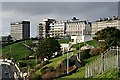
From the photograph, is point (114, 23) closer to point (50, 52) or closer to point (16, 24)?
point (16, 24)

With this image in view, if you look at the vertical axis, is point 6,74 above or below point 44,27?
below

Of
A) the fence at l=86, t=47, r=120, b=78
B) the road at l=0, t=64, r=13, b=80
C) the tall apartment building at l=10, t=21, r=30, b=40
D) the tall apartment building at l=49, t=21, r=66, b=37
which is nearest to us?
the fence at l=86, t=47, r=120, b=78

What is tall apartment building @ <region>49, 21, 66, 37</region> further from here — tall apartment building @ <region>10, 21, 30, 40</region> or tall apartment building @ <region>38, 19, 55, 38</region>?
tall apartment building @ <region>10, 21, 30, 40</region>

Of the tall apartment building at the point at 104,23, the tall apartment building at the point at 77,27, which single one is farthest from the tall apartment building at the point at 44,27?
the tall apartment building at the point at 104,23

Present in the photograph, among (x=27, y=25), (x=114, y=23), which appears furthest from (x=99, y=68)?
(x=27, y=25)

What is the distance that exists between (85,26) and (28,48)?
1568 inches

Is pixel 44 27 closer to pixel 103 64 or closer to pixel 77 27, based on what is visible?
pixel 77 27

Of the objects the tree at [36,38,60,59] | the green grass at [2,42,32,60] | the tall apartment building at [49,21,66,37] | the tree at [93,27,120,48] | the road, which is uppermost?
the tall apartment building at [49,21,66,37]

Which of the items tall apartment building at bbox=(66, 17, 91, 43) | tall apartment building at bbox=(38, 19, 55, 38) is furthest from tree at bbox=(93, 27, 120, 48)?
tall apartment building at bbox=(38, 19, 55, 38)

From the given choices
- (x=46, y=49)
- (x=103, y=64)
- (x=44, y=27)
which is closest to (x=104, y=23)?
(x=44, y=27)

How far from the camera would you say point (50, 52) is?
3116 cm

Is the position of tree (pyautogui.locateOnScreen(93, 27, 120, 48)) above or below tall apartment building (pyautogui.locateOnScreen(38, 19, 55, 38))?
below

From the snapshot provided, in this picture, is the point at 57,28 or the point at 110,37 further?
A: the point at 57,28

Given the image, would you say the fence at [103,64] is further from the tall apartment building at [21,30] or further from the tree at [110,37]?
the tall apartment building at [21,30]
